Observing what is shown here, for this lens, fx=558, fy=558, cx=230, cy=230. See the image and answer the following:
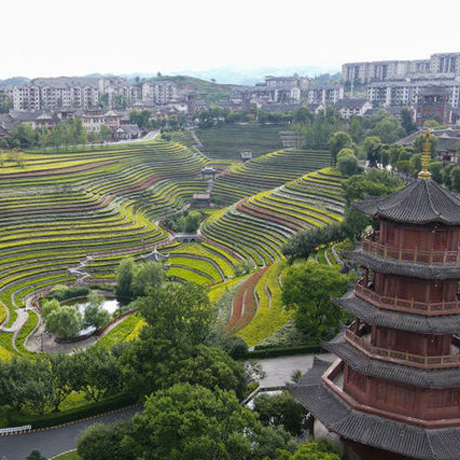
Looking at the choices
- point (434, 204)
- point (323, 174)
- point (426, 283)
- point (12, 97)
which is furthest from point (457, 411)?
point (12, 97)

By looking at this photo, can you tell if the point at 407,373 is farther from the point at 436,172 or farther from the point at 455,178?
the point at 436,172

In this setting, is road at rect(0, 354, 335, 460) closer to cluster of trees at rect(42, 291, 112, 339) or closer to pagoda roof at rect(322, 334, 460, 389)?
pagoda roof at rect(322, 334, 460, 389)

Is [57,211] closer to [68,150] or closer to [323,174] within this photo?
[68,150]

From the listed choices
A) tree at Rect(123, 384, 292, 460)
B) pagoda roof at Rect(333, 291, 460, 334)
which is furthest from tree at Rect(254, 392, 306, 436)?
pagoda roof at Rect(333, 291, 460, 334)

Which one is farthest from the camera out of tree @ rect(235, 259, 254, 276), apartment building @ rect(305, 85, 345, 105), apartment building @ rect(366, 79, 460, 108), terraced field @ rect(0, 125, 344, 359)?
apartment building @ rect(305, 85, 345, 105)

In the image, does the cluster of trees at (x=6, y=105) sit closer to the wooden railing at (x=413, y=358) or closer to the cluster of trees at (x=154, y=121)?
the cluster of trees at (x=154, y=121)

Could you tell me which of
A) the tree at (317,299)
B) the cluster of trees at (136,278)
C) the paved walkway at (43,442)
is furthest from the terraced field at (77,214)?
the tree at (317,299)
